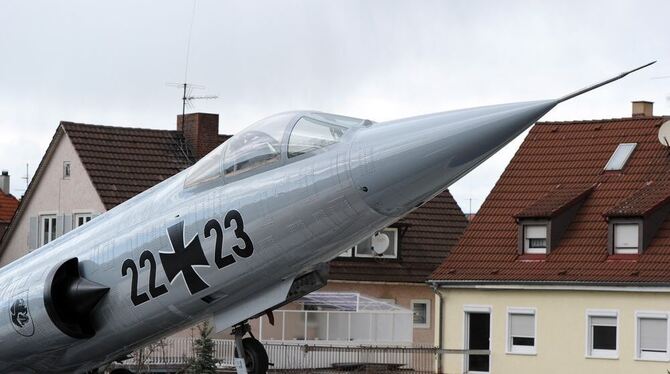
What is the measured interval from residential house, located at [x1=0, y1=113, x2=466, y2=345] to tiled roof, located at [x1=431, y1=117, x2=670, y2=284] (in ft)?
32.2

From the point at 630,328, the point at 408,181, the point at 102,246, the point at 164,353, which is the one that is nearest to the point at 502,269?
the point at 630,328

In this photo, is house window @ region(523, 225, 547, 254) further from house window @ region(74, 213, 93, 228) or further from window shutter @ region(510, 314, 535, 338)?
house window @ region(74, 213, 93, 228)

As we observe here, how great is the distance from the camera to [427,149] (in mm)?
15961

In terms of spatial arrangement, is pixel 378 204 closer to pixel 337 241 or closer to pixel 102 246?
pixel 337 241

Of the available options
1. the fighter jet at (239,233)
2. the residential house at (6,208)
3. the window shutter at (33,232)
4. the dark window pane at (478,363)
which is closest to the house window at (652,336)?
the dark window pane at (478,363)

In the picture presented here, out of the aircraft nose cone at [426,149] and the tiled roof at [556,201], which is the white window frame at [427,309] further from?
the aircraft nose cone at [426,149]

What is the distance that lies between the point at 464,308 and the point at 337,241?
2923 cm

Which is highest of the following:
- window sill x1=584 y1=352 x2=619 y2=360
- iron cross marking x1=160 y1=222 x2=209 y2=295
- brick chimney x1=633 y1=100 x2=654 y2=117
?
brick chimney x1=633 y1=100 x2=654 y2=117

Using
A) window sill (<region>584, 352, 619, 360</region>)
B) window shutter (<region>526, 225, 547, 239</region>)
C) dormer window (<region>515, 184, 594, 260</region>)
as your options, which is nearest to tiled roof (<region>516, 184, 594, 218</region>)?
dormer window (<region>515, 184, 594, 260</region>)

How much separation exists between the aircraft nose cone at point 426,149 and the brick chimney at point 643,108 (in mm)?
36537

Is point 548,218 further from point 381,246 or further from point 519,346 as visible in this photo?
point 381,246

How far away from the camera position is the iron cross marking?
1814cm

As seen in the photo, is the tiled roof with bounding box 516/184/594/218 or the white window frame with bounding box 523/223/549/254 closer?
the tiled roof with bounding box 516/184/594/218

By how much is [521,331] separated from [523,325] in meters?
0.18
